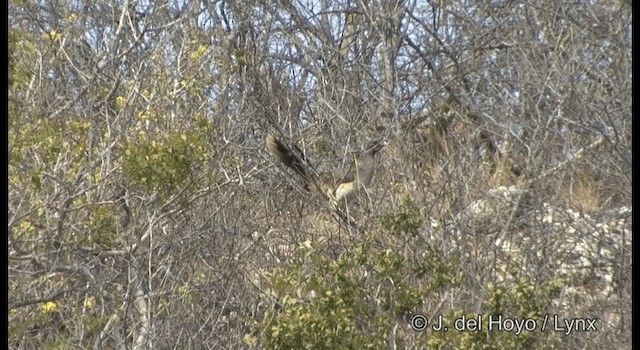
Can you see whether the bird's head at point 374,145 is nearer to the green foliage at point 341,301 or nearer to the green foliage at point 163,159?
the green foliage at point 341,301

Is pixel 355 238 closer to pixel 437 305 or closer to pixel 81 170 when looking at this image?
pixel 437 305

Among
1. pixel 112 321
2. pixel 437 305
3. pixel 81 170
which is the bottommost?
pixel 437 305

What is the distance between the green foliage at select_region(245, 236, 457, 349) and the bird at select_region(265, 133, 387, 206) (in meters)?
1.50

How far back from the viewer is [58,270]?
224 inches

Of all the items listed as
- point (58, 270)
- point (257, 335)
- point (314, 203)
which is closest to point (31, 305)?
point (58, 270)

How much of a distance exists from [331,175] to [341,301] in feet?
7.72

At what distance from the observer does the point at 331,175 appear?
25.3 ft

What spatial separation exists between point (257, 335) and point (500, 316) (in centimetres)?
140

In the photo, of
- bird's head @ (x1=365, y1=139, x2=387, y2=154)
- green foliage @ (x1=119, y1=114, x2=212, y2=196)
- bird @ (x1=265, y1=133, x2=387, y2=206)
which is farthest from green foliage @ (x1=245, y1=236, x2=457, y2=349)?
bird's head @ (x1=365, y1=139, x2=387, y2=154)

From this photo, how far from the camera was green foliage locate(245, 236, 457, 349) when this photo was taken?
528 cm

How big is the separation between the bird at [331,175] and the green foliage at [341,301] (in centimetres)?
150

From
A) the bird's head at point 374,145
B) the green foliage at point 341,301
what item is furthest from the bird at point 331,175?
the green foliage at point 341,301

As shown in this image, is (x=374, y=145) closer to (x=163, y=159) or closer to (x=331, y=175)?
(x=331, y=175)

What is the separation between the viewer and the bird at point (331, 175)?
7.44m
